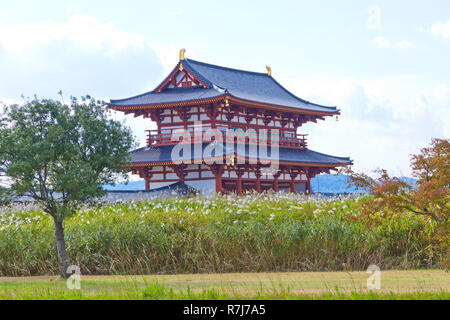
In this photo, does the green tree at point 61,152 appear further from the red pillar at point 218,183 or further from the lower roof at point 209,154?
the red pillar at point 218,183

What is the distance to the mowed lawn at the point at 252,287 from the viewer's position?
907 cm

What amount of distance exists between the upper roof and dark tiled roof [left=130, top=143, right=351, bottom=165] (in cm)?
268

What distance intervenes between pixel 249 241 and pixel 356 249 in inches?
109

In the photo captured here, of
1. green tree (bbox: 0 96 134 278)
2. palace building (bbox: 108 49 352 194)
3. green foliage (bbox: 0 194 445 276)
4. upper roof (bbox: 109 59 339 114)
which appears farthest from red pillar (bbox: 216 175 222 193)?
green tree (bbox: 0 96 134 278)

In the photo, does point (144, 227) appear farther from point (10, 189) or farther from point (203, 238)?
point (10, 189)

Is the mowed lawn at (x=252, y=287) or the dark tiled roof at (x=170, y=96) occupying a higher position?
the dark tiled roof at (x=170, y=96)

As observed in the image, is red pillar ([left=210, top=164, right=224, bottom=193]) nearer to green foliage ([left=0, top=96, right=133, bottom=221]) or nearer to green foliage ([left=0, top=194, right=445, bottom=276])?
green foliage ([left=0, top=194, right=445, bottom=276])

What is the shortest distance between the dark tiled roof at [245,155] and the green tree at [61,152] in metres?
16.0

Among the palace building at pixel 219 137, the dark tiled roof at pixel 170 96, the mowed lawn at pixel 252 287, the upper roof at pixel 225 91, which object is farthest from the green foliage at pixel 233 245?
the dark tiled roof at pixel 170 96

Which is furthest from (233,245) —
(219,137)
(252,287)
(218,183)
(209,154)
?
(219,137)

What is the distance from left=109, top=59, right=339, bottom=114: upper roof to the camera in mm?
33094

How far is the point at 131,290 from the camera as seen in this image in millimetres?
9906
